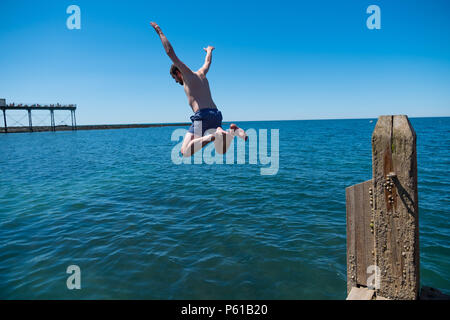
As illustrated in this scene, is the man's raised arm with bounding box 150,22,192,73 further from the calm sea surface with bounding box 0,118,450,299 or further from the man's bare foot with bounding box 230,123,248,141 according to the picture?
the calm sea surface with bounding box 0,118,450,299

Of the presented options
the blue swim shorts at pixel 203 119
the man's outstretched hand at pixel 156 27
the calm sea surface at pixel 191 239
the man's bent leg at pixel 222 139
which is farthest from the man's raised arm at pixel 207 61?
the calm sea surface at pixel 191 239

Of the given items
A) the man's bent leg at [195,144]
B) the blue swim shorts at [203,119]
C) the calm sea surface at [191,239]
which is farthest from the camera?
the calm sea surface at [191,239]

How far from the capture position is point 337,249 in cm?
734

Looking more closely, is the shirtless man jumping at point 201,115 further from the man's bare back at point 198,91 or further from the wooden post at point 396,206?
the wooden post at point 396,206

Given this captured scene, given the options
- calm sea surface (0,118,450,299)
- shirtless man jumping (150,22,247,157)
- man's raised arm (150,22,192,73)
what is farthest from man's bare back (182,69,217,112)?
calm sea surface (0,118,450,299)

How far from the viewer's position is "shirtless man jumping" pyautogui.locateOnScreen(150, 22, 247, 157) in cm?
486

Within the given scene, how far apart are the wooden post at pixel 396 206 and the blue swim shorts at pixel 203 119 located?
112 inches

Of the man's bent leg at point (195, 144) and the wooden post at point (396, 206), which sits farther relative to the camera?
the man's bent leg at point (195, 144)

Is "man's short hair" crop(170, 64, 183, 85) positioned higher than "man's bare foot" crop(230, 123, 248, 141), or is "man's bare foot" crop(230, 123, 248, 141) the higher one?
"man's short hair" crop(170, 64, 183, 85)

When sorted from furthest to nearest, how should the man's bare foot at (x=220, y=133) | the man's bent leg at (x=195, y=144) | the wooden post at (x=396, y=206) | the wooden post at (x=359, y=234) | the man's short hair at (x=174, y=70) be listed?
the man's bent leg at (x=195, y=144) < the man's bare foot at (x=220, y=133) < the man's short hair at (x=174, y=70) < the wooden post at (x=359, y=234) < the wooden post at (x=396, y=206)

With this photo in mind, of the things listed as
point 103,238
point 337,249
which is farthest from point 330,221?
point 103,238

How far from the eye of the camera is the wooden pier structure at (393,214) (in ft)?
10.6

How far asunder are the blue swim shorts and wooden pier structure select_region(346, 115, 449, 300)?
280 cm
